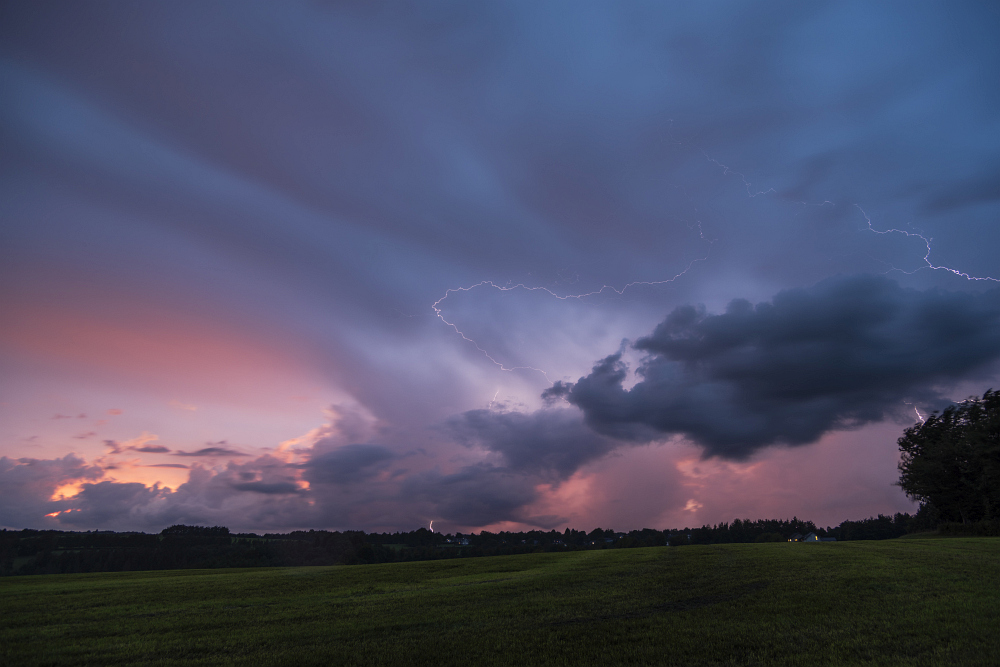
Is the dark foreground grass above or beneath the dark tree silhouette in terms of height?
beneath

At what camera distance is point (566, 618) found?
18.2 m

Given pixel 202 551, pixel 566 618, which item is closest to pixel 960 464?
pixel 566 618

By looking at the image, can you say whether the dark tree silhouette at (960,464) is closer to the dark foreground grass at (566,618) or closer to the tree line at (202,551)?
the tree line at (202,551)

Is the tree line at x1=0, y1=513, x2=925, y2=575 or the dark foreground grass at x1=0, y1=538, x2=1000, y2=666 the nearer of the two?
the dark foreground grass at x1=0, y1=538, x2=1000, y2=666

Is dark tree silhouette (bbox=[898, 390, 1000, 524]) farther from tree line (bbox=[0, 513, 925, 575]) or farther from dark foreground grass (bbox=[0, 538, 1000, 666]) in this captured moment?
dark foreground grass (bbox=[0, 538, 1000, 666])

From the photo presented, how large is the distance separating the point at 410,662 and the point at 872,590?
2004 centimetres

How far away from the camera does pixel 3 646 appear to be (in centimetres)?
1764

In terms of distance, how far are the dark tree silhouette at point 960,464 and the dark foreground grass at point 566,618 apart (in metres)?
50.3

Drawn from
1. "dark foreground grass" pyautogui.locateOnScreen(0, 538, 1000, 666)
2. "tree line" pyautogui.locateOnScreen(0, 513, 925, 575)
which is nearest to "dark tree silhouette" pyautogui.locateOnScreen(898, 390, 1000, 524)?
"tree line" pyautogui.locateOnScreen(0, 513, 925, 575)

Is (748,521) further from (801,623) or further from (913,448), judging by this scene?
(801,623)

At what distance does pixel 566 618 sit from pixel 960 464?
91.6m

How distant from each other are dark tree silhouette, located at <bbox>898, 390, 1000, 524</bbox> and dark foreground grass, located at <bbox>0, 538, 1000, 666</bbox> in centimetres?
5033

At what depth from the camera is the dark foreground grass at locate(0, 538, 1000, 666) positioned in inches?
547

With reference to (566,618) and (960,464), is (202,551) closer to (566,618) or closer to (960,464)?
(566,618)
